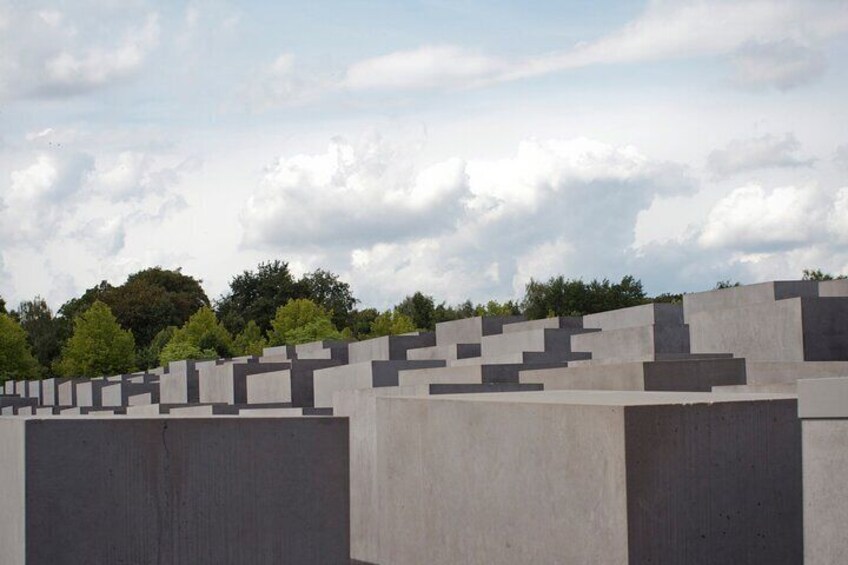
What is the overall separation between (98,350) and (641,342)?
48142 millimetres

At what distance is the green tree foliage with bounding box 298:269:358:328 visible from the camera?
278ft

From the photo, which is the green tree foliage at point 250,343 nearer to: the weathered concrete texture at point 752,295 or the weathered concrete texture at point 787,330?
the weathered concrete texture at point 752,295

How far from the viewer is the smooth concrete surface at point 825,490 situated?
560 cm

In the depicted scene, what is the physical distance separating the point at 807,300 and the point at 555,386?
472 cm

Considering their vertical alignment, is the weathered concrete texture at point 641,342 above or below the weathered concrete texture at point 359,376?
above

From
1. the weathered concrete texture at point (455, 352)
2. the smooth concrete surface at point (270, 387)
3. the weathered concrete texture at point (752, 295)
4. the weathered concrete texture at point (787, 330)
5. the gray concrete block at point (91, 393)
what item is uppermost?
the weathered concrete texture at point (752, 295)

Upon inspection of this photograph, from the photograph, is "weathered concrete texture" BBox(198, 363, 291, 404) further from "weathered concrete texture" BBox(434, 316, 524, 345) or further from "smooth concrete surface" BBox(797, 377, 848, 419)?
"smooth concrete surface" BBox(797, 377, 848, 419)

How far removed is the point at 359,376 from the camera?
709 inches

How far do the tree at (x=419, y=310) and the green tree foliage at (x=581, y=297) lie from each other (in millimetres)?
8037

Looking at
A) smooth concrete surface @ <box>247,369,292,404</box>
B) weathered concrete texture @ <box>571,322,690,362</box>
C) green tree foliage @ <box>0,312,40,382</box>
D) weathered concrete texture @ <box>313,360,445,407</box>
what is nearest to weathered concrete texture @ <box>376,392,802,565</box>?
weathered concrete texture @ <box>313,360,445,407</box>

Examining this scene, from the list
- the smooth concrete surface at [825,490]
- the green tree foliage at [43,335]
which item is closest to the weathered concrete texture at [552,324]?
the smooth concrete surface at [825,490]

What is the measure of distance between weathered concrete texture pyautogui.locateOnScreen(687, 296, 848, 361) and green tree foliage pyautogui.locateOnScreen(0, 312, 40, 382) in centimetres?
5509

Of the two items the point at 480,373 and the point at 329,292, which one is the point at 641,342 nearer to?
the point at 480,373

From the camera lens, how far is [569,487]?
6.99 metres
